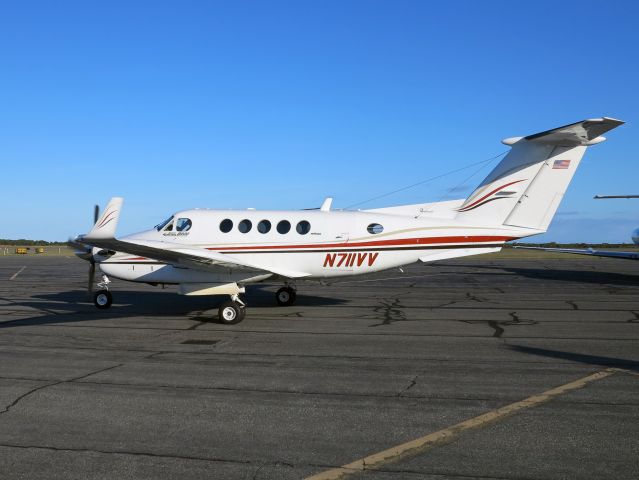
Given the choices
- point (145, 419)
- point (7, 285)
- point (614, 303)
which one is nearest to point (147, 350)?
point (145, 419)

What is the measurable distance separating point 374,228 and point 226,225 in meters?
4.30

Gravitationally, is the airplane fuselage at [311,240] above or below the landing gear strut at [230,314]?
above

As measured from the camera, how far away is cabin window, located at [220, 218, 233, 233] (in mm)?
16812

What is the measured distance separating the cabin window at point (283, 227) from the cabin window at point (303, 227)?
0.85 feet

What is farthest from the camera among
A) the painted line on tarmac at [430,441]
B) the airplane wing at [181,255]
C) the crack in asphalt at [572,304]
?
the crack in asphalt at [572,304]

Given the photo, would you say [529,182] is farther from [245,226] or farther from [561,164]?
[245,226]

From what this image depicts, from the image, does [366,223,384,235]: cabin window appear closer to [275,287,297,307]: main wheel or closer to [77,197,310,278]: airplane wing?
[77,197,310,278]: airplane wing

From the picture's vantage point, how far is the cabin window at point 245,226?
16.8 meters

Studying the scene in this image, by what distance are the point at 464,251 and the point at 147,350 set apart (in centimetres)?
893

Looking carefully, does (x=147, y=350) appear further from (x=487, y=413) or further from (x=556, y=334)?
(x=556, y=334)

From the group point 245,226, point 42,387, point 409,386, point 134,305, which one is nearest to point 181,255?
point 245,226

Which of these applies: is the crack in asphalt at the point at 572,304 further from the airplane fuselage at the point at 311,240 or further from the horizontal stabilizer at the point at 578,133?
the horizontal stabilizer at the point at 578,133

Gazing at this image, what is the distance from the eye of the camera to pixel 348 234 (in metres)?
16.5

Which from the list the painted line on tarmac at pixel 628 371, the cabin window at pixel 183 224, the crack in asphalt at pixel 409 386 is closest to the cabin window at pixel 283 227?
the cabin window at pixel 183 224
